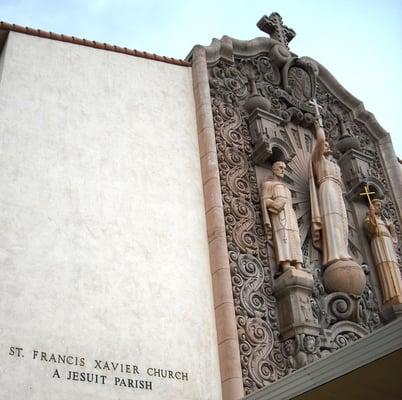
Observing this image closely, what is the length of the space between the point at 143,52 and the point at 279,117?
2.47 meters

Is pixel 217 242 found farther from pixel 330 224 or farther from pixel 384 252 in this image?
pixel 384 252

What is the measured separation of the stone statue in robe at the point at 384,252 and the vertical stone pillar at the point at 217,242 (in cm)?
298

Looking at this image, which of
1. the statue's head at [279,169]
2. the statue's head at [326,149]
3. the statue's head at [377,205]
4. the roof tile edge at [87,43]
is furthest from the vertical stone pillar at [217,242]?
the statue's head at [377,205]

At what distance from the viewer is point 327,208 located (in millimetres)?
10070

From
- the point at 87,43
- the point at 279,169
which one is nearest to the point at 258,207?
the point at 279,169

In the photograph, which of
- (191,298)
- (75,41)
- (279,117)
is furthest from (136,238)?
(279,117)

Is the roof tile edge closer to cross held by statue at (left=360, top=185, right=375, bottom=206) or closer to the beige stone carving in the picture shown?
the beige stone carving

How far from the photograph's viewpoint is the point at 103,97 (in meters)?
9.19

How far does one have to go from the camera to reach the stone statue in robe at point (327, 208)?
9789 millimetres

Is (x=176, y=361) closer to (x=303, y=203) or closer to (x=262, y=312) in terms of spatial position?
(x=262, y=312)

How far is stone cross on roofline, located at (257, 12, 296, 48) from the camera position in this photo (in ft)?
40.7

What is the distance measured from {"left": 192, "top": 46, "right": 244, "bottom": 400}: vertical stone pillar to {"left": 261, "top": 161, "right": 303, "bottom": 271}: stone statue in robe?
0.83m

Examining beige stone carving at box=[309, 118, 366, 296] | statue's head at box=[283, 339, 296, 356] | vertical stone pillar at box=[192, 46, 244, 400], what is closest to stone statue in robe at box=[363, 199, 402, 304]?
beige stone carving at box=[309, 118, 366, 296]

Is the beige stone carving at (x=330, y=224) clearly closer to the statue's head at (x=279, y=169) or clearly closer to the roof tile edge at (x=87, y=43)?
the statue's head at (x=279, y=169)
